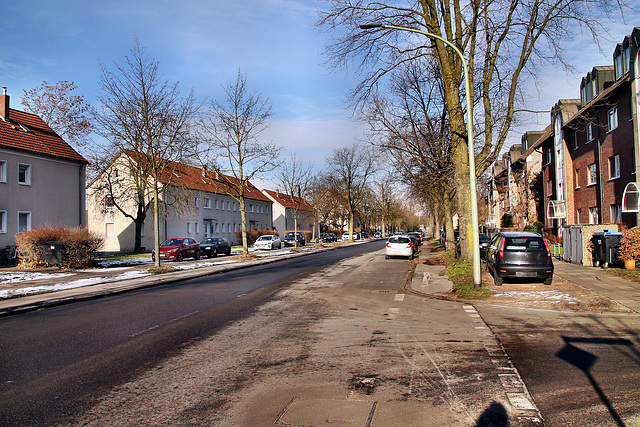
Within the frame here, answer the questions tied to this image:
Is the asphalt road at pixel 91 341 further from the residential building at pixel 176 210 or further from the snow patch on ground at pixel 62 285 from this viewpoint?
the residential building at pixel 176 210

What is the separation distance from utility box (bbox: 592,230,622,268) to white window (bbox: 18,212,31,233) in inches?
1160

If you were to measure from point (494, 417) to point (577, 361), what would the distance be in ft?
8.31

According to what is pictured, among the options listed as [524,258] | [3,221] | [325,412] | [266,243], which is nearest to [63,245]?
[3,221]

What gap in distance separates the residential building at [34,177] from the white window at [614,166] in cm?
2999

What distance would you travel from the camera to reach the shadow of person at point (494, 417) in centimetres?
413

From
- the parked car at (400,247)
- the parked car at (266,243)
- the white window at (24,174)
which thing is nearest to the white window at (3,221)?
the white window at (24,174)

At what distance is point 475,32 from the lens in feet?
53.5

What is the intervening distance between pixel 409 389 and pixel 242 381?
1863 millimetres

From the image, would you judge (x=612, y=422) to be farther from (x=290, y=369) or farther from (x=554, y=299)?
(x=554, y=299)

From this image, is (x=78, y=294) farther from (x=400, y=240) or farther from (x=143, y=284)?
(x=400, y=240)

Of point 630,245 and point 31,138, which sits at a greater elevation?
point 31,138

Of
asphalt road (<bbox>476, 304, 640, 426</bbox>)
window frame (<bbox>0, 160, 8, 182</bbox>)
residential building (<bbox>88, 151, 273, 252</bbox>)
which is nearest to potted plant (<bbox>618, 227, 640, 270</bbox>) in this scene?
asphalt road (<bbox>476, 304, 640, 426</bbox>)

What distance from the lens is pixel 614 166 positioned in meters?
24.5

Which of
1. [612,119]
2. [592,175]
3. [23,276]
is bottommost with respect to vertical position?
[23,276]
